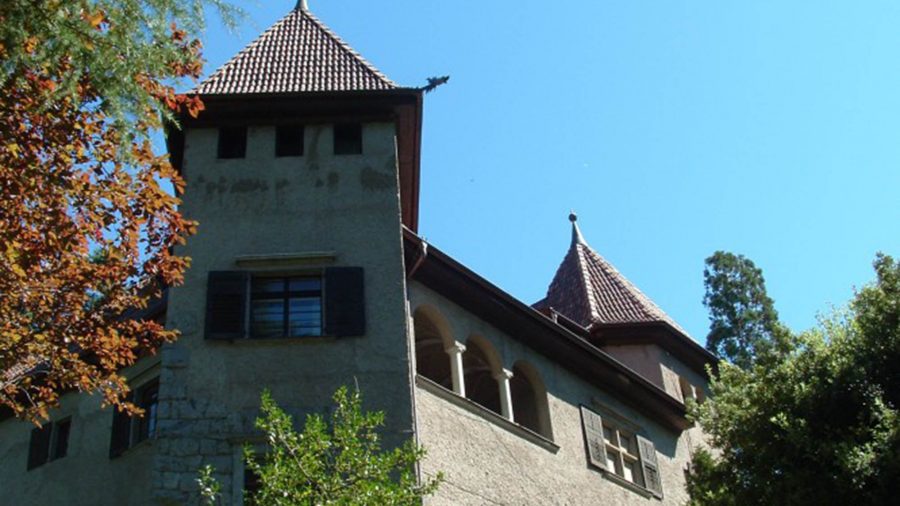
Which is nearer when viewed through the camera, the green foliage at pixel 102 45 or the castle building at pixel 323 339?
the green foliage at pixel 102 45

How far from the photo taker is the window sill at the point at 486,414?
1598 cm

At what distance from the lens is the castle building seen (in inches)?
578

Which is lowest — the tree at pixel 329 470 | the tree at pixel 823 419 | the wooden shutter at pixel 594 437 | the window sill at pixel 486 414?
the tree at pixel 329 470

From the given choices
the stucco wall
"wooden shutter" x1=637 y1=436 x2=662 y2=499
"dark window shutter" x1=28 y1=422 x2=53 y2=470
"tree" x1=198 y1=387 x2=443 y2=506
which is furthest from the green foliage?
the stucco wall

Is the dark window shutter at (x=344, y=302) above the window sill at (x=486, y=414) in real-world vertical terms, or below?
above

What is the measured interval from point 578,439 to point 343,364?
5.81 m

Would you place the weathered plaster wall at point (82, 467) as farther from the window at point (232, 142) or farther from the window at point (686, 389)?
the window at point (686, 389)

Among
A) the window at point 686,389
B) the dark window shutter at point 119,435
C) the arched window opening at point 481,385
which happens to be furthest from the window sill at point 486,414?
the window at point 686,389

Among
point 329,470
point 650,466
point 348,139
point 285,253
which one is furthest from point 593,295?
point 329,470

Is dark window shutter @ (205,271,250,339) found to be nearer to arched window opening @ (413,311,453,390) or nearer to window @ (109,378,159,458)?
window @ (109,378,159,458)

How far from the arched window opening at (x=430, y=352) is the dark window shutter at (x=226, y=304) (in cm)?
307

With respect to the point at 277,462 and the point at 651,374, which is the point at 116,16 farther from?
the point at 651,374

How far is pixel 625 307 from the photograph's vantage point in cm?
2555

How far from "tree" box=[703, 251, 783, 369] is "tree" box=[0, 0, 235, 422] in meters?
22.5
